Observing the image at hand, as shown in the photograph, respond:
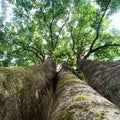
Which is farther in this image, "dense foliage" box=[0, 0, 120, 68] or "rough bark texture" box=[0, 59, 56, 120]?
"dense foliage" box=[0, 0, 120, 68]

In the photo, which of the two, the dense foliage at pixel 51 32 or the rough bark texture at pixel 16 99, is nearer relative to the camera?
the rough bark texture at pixel 16 99

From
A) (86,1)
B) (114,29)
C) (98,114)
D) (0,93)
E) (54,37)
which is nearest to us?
(98,114)

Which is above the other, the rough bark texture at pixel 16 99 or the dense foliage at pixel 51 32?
the dense foliage at pixel 51 32

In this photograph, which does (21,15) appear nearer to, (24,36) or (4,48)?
(24,36)

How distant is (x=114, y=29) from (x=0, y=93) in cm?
1149

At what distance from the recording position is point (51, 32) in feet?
40.3

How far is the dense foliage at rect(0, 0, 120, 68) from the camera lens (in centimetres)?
1205

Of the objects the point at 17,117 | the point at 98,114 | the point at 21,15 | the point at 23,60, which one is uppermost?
the point at 21,15

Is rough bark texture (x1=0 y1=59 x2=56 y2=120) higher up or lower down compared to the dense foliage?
lower down

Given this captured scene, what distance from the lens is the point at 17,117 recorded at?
9.75 ft

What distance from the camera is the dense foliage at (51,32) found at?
12.1m

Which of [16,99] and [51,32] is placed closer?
[16,99]

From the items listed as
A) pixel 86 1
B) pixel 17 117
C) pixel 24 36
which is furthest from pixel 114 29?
pixel 17 117

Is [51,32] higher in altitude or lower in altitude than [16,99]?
higher
